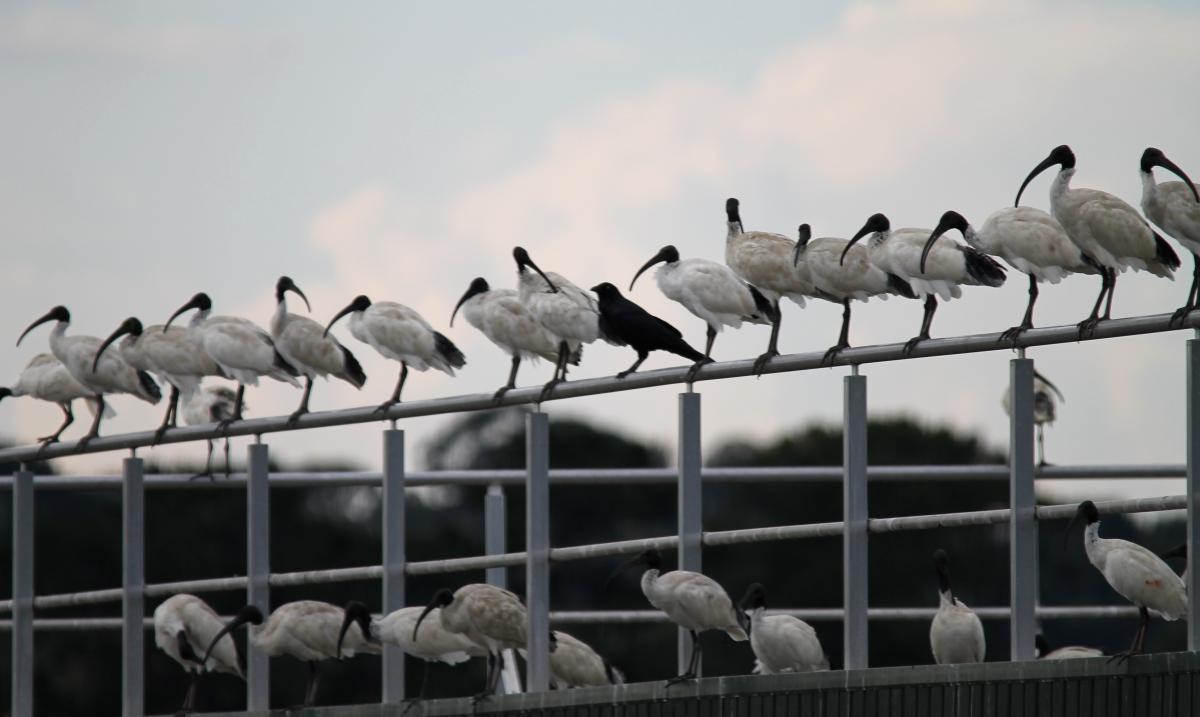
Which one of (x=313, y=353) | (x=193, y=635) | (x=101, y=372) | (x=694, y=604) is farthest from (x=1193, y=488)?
(x=101, y=372)

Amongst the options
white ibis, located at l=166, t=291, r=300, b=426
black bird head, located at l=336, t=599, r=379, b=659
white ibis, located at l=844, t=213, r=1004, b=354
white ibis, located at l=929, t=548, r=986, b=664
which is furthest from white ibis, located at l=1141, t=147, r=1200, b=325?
white ibis, located at l=166, t=291, r=300, b=426

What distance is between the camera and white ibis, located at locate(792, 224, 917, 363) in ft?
41.1

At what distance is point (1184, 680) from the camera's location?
27.3ft

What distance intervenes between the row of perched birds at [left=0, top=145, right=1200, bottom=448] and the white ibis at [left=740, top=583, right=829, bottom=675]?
50.9 inches

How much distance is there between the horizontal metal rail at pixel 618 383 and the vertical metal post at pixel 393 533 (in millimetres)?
207

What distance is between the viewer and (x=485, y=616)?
36.4ft

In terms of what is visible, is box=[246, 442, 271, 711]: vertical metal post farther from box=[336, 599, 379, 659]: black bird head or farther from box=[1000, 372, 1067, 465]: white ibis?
box=[1000, 372, 1067, 465]: white ibis

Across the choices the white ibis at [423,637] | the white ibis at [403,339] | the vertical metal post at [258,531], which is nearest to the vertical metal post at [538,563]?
the white ibis at [423,637]

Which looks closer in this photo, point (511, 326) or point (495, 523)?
point (495, 523)

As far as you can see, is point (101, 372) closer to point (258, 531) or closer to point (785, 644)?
point (258, 531)

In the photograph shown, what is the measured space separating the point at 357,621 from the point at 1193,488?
5270mm

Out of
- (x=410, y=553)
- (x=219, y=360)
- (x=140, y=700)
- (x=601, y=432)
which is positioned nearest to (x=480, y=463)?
(x=601, y=432)

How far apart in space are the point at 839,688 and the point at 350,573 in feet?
9.95

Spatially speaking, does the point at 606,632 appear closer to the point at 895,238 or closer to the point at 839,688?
the point at 895,238
